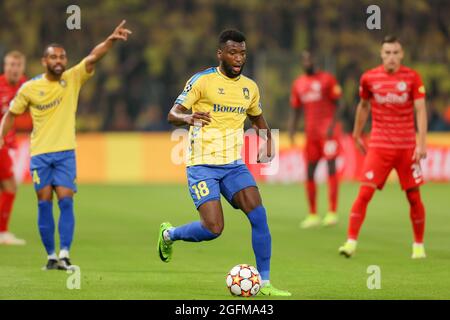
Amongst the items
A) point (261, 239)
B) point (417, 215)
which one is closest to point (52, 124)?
point (261, 239)

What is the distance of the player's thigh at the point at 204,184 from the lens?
10.1 meters

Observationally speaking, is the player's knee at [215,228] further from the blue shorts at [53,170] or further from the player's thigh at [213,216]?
the blue shorts at [53,170]

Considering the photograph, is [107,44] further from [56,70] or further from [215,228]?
[215,228]

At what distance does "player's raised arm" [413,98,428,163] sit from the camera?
490 inches

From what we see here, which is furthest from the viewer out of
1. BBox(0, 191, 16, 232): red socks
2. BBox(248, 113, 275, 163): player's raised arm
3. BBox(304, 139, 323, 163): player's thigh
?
BBox(304, 139, 323, 163): player's thigh

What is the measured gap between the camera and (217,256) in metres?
13.1

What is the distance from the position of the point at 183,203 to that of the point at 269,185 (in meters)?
5.22

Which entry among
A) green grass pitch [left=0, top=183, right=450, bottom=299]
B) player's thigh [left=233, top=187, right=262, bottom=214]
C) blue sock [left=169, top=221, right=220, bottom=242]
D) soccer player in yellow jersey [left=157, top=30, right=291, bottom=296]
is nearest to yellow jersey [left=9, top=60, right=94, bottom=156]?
green grass pitch [left=0, top=183, right=450, bottom=299]

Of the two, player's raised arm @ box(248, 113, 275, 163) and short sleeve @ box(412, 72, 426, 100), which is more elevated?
short sleeve @ box(412, 72, 426, 100)

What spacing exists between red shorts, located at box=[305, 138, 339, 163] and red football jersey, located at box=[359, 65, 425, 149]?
175 inches

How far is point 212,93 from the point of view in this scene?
397 inches

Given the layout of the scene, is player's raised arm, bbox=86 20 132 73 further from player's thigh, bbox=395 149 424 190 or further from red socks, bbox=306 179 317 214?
red socks, bbox=306 179 317 214

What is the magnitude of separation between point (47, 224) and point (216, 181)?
2.65m

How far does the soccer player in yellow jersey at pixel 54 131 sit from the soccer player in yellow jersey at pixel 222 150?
2013mm
